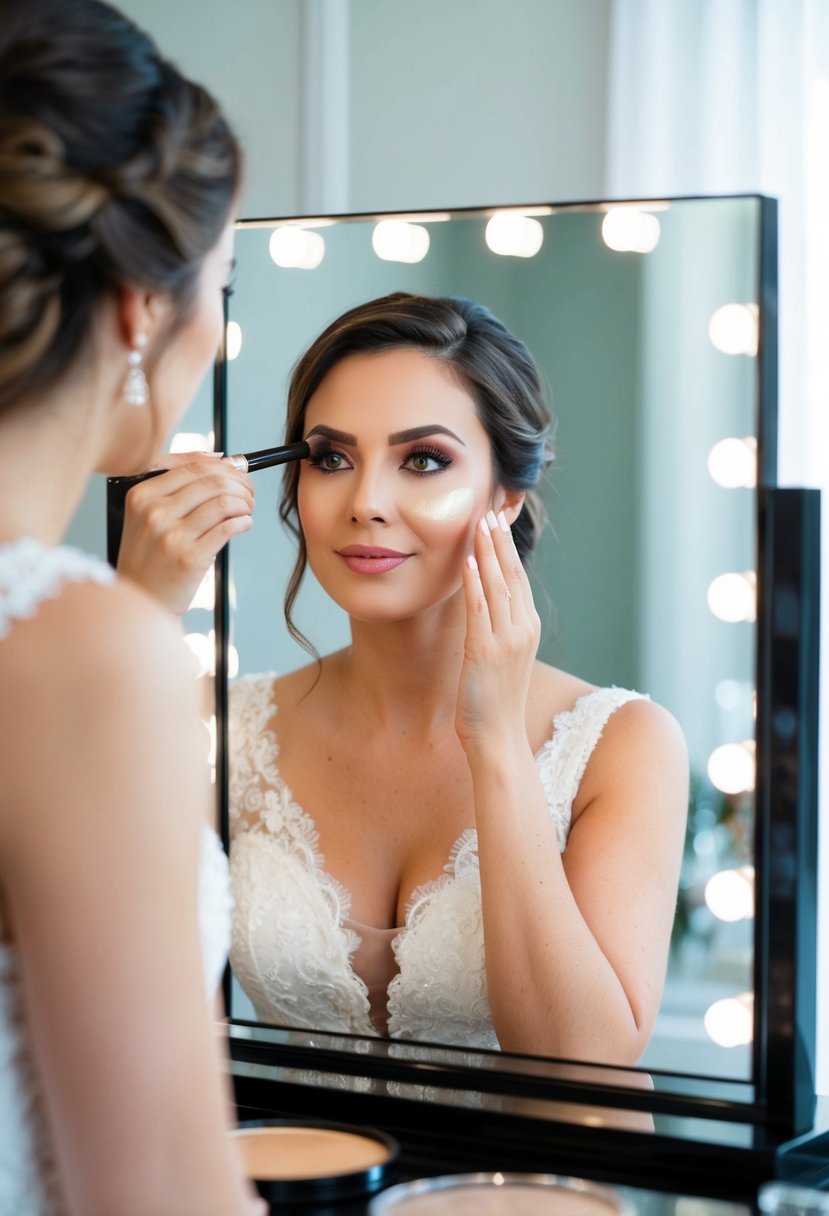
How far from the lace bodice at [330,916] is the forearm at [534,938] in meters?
0.03

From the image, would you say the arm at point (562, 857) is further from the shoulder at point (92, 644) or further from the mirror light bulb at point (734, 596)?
the shoulder at point (92, 644)

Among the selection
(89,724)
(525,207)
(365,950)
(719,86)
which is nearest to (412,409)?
(525,207)

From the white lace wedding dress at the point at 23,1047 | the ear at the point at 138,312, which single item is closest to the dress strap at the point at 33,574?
the white lace wedding dress at the point at 23,1047

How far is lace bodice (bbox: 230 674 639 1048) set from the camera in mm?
1001

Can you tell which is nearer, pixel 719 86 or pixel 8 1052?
pixel 8 1052

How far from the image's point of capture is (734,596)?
3.07ft

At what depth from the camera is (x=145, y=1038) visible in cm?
55

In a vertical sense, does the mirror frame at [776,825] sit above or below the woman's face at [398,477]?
below

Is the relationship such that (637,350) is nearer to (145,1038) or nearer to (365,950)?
(365,950)

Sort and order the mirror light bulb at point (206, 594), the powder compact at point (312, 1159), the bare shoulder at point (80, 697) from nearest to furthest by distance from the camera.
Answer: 1. the bare shoulder at point (80, 697)
2. the powder compact at point (312, 1159)
3. the mirror light bulb at point (206, 594)

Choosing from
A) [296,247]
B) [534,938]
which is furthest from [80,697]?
[296,247]

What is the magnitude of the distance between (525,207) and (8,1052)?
2.17 ft

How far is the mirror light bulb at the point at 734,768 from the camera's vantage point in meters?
0.93

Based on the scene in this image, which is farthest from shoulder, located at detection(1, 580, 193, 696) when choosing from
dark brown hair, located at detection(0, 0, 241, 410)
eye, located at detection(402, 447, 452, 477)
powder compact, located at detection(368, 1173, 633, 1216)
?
eye, located at detection(402, 447, 452, 477)
